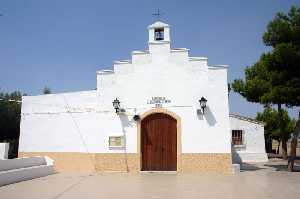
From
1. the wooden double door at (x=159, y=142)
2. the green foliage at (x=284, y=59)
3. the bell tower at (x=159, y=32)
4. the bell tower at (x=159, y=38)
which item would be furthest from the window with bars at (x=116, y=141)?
the green foliage at (x=284, y=59)

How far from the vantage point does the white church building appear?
15.5 metres

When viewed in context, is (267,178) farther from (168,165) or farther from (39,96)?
(39,96)

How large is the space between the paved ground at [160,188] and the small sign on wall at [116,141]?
2544 millimetres

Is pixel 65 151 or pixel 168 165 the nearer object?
pixel 168 165

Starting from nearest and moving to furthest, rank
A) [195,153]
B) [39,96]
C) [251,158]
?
[195,153] → [39,96] → [251,158]

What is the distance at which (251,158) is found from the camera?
24875 millimetres

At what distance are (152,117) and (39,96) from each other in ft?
20.7

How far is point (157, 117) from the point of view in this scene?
1612cm

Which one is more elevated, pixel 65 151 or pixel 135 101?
pixel 135 101

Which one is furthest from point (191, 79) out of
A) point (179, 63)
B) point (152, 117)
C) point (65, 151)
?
point (65, 151)

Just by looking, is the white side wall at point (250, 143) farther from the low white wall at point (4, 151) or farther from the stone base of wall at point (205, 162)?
the low white wall at point (4, 151)

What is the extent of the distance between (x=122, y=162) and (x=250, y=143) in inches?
489

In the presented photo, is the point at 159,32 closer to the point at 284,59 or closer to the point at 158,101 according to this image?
the point at 158,101

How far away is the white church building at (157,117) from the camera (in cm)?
1546
